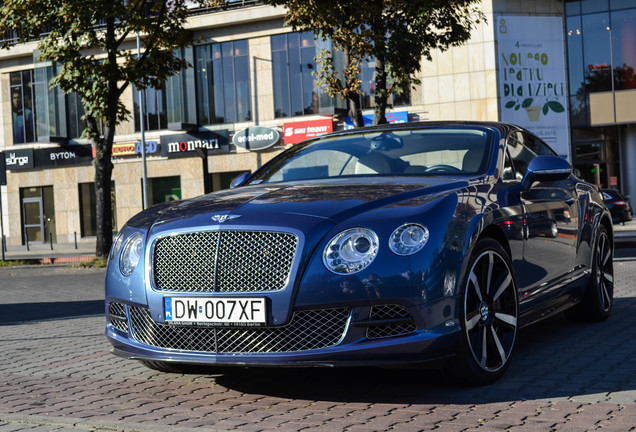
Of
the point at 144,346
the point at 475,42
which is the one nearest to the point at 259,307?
the point at 144,346

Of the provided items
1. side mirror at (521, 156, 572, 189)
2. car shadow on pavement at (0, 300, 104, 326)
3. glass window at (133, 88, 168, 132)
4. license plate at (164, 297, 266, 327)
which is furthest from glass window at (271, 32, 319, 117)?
license plate at (164, 297, 266, 327)

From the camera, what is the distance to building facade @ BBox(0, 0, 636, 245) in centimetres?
3338

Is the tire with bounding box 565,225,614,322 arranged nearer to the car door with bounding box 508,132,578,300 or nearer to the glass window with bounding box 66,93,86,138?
the car door with bounding box 508,132,578,300

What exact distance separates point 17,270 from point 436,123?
19.1 meters

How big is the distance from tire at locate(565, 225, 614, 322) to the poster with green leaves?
26.4m

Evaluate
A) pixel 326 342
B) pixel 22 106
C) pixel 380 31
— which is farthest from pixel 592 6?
pixel 326 342

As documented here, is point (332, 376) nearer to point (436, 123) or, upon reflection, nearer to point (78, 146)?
point (436, 123)

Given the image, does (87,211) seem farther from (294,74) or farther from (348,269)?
(348,269)

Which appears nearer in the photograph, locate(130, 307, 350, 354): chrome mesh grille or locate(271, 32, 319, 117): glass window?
locate(130, 307, 350, 354): chrome mesh grille

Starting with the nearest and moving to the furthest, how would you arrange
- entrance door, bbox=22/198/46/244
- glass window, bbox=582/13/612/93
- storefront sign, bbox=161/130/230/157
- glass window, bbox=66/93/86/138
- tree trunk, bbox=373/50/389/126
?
tree trunk, bbox=373/50/389/126, glass window, bbox=582/13/612/93, storefront sign, bbox=161/130/230/157, glass window, bbox=66/93/86/138, entrance door, bbox=22/198/46/244

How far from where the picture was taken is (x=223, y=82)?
36.5 metres

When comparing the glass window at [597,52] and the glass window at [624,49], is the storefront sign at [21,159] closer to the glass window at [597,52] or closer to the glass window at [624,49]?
the glass window at [597,52]

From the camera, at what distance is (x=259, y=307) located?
4.42 meters

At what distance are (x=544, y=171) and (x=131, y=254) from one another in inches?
101
